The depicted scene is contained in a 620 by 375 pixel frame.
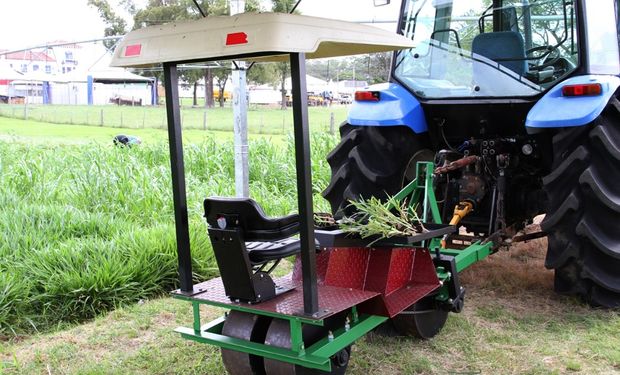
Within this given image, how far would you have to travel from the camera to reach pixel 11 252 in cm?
452

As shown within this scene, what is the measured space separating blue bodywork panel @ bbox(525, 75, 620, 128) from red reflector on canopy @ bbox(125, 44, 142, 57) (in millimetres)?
2283

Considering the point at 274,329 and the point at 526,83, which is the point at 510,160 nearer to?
the point at 526,83

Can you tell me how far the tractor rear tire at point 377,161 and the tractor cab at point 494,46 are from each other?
1.20 ft

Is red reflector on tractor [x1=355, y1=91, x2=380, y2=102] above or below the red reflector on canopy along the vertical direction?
below

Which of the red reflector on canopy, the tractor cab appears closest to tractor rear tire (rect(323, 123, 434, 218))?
the tractor cab

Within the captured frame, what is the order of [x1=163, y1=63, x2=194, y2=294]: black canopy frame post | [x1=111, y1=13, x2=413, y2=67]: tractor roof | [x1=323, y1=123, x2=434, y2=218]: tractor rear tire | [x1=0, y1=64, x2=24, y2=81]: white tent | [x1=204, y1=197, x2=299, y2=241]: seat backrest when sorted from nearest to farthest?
[x1=111, y1=13, x2=413, y2=67]: tractor roof < [x1=204, y1=197, x2=299, y2=241]: seat backrest < [x1=163, y1=63, x2=194, y2=294]: black canopy frame post < [x1=323, y1=123, x2=434, y2=218]: tractor rear tire < [x1=0, y1=64, x2=24, y2=81]: white tent

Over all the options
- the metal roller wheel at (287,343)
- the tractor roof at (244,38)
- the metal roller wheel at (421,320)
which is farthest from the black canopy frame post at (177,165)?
the metal roller wheel at (421,320)

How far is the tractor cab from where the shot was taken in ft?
13.4

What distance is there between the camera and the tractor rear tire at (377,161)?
4.38 meters

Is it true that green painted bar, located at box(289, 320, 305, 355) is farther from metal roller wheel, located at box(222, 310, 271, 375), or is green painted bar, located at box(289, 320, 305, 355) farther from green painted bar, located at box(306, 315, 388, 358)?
metal roller wheel, located at box(222, 310, 271, 375)

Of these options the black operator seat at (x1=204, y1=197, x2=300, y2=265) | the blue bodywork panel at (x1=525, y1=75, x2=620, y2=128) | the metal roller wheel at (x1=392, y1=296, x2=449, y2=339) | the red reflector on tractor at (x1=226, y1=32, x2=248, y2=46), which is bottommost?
the metal roller wheel at (x1=392, y1=296, x2=449, y2=339)

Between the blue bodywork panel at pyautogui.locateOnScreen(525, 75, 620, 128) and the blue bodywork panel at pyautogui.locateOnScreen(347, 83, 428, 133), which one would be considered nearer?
the blue bodywork panel at pyautogui.locateOnScreen(525, 75, 620, 128)

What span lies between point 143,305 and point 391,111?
2.07m

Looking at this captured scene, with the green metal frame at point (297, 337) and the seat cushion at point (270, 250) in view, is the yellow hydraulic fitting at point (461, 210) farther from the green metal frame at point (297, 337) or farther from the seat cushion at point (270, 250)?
the seat cushion at point (270, 250)
